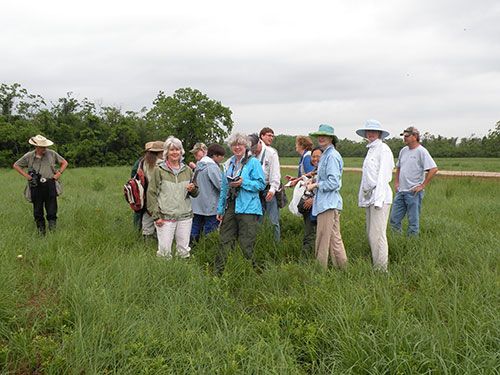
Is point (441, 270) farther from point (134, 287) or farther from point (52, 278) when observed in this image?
point (52, 278)

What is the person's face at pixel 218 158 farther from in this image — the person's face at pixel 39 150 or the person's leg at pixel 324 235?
the person's face at pixel 39 150

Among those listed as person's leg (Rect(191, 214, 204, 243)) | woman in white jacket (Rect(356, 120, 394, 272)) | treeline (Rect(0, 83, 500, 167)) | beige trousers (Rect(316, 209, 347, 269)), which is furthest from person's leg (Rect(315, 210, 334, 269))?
treeline (Rect(0, 83, 500, 167))

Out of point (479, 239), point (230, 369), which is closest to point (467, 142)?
point (479, 239)

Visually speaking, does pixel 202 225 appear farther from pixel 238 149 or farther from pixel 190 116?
pixel 190 116

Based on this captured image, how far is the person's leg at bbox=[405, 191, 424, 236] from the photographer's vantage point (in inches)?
226

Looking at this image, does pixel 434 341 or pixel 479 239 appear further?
pixel 479 239

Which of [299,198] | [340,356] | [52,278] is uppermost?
[299,198]

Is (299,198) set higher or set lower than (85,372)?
higher

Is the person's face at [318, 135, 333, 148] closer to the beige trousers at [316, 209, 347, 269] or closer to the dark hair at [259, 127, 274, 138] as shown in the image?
the beige trousers at [316, 209, 347, 269]

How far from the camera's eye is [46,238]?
5465mm

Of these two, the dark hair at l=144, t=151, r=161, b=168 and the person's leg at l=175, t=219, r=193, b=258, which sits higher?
the dark hair at l=144, t=151, r=161, b=168

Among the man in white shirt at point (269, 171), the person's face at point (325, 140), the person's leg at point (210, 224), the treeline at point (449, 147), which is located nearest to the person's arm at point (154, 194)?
the person's leg at point (210, 224)

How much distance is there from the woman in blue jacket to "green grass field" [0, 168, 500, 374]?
22cm

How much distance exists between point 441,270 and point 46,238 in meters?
4.92
